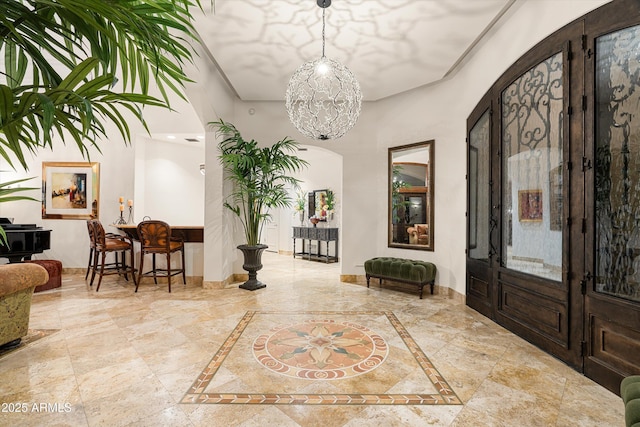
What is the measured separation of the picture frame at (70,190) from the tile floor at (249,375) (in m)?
2.86

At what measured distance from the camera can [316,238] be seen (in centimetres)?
849

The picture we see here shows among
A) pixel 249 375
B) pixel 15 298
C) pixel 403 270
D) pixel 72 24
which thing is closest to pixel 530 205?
pixel 403 270

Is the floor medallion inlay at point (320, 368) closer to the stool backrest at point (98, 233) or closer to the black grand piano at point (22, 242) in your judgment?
the stool backrest at point (98, 233)

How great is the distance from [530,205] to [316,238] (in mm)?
5850

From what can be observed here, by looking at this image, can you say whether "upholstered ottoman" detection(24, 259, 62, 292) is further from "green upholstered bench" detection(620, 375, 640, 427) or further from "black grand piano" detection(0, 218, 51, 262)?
"green upholstered bench" detection(620, 375, 640, 427)

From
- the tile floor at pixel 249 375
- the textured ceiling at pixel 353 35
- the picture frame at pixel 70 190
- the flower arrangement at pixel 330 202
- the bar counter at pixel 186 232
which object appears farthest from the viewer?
the flower arrangement at pixel 330 202

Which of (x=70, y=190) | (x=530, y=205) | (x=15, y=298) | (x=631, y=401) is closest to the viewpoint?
(x=631, y=401)

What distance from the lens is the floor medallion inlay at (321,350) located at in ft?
8.14

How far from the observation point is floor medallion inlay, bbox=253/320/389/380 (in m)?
2.48

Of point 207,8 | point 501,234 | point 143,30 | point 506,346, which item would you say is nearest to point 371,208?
point 501,234

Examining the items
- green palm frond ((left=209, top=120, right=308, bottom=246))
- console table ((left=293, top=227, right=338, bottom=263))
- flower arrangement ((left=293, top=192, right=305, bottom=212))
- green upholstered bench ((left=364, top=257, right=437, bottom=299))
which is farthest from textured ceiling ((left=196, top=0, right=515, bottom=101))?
flower arrangement ((left=293, top=192, right=305, bottom=212))

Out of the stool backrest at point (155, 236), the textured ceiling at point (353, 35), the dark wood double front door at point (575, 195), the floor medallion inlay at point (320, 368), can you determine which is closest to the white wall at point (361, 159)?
the textured ceiling at point (353, 35)

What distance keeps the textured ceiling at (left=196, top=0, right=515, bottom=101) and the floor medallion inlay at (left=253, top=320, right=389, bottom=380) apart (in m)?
3.37

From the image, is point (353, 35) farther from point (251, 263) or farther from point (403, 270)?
point (251, 263)
